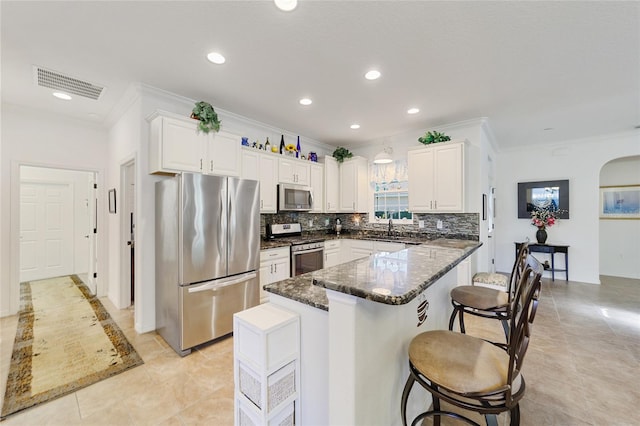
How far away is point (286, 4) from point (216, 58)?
934mm

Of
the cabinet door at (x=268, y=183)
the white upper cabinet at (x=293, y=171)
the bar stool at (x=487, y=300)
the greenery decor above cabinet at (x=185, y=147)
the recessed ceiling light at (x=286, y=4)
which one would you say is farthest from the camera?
the white upper cabinet at (x=293, y=171)

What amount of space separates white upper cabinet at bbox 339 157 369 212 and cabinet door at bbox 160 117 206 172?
276cm

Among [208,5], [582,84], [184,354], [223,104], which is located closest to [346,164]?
[223,104]

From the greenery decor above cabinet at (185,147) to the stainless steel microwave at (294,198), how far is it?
1035 mm

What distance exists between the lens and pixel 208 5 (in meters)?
1.70

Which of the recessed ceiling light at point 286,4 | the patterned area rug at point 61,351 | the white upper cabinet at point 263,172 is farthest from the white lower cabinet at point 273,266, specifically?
the recessed ceiling light at point 286,4

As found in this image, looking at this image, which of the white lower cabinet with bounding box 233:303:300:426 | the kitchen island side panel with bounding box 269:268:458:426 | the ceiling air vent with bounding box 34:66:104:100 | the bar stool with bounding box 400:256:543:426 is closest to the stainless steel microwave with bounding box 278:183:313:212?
the ceiling air vent with bounding box 34:66:104:100

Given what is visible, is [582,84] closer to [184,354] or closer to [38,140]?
[184,354]

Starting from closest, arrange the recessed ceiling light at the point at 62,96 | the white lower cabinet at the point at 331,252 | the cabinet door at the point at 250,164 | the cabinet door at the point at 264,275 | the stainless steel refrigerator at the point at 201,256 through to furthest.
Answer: the stainless steel refrigerator at the point at 201,256
the recessed ceiling light at the point at 62,96
the cabinet door at the point at 264,275
the cabinet door at the point at 250,164
the white lower cabinet at the point at 331,252

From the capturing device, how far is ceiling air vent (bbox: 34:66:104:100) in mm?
2591

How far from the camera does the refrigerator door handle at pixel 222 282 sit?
2.56m

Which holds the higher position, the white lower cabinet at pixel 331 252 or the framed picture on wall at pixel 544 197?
the framed picture on wall at pixel 544 197

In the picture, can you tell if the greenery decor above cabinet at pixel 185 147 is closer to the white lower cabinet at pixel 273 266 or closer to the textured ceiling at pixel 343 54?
the textured ceiling at pixel 343 54

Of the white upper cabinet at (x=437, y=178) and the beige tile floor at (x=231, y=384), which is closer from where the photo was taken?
the beige tile floor at (x=231, y=384)
